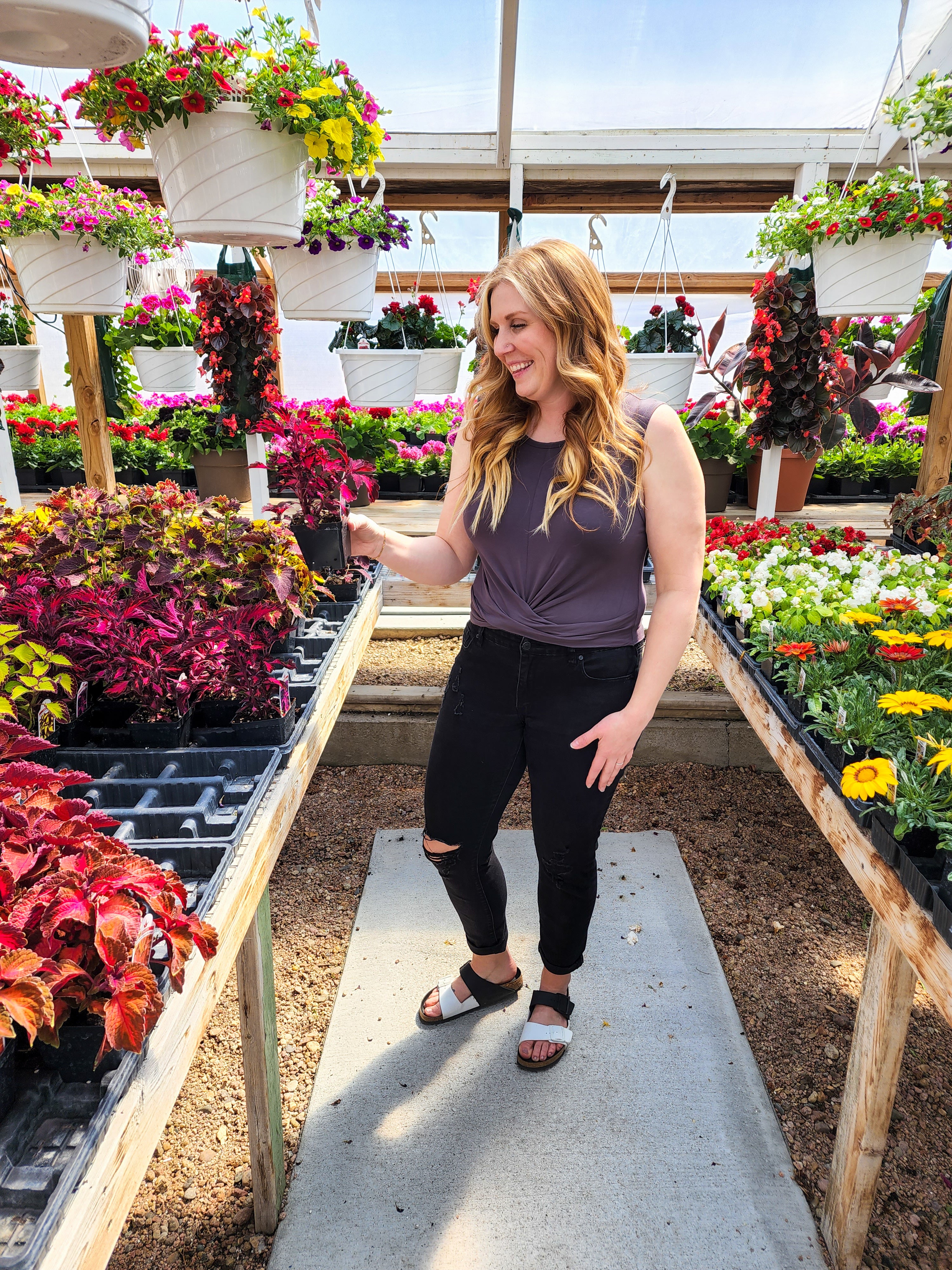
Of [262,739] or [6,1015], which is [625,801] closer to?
[262,739]

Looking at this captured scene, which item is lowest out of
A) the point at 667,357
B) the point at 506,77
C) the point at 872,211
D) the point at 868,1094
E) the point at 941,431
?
the point at 868,1094

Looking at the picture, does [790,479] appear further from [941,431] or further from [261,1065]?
[261,1065]

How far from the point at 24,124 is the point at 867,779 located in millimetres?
2109

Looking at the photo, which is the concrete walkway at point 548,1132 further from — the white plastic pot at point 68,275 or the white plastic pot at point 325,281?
the white plastic pot at point 68,275

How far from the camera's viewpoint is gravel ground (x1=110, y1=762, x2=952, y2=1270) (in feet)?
5.02

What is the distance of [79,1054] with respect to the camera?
779 millimetres

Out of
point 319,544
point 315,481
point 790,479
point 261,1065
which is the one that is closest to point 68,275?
point 315,481

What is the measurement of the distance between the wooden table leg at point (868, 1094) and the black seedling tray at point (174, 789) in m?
0.98

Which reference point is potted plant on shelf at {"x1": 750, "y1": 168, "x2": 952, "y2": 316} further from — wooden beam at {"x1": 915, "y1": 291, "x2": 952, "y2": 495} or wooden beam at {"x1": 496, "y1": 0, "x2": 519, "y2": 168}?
wooden beam at {"x1": 496, "y1": 0, "x2": 519, "y2": 168}

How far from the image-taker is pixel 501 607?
4.97 ft

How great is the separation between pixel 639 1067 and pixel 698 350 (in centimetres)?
238

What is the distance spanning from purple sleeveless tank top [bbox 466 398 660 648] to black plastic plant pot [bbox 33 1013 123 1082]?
0.91 m

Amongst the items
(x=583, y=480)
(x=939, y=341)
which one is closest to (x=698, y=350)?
(x=939, y=341)

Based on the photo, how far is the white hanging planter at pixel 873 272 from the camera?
2.25 meters
